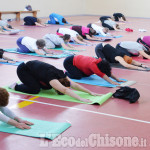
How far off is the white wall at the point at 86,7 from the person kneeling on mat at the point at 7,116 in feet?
→ 44.3

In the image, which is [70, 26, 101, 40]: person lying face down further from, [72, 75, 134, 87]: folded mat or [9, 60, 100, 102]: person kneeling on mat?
[9, 60, 100, 102]: person kneeling on mat

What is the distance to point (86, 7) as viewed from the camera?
936 inches

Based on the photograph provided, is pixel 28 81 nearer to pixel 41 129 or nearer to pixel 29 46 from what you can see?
pixel 41 129

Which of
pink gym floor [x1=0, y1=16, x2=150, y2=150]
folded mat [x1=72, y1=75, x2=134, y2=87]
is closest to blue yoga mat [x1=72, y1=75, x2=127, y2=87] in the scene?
folded mat [x1=72, y1=75, x2=134, y2=87]

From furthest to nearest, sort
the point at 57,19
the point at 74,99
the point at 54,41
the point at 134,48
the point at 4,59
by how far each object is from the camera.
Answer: the point at 57,19 → the point at 54,41 → the point at 134,48 → the point at 4,59 → the point at 74,99

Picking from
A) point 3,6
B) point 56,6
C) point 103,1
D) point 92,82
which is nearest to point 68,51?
point 92,82

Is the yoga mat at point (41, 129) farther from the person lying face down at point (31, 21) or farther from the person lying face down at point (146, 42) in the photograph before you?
the person lying face down at point (31, 21)

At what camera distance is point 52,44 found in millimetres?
8836

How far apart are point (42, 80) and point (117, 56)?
8.08ft

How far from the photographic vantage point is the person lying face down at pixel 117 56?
6480mm

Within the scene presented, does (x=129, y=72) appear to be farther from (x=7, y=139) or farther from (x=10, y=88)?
(x=7, y=139)

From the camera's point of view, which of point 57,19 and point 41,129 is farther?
point 57,19

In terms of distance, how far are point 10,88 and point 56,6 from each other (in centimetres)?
1541

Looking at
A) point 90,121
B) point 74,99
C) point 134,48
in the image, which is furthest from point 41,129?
point 134,48
